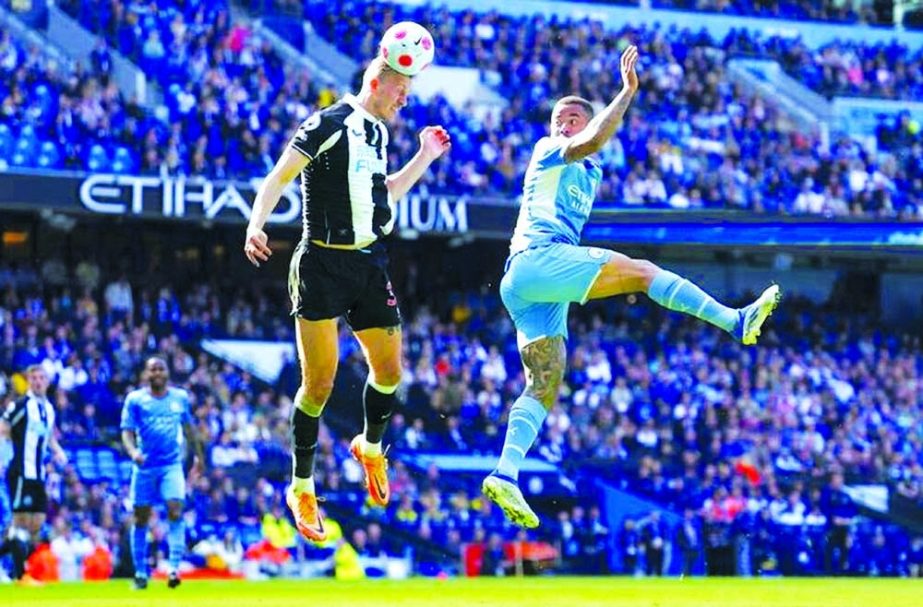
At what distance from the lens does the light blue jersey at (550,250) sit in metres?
12.4

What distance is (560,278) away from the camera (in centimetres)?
1245

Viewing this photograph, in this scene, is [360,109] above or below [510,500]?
above

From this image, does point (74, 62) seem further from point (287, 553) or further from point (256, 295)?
point (287, 553)

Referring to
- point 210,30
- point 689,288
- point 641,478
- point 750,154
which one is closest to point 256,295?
point 210,30

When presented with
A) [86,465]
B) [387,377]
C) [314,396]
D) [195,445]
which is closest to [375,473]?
[387,377]

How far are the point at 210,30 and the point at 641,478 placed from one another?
11.5 metres

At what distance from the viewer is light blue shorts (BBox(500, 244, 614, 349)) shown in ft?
40.5

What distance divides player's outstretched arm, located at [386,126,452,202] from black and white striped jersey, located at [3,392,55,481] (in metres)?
7.59

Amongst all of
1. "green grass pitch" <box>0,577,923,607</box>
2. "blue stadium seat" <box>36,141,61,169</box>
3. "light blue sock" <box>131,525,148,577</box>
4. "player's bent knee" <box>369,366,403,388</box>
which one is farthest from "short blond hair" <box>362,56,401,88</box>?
"blue stadium seat" <box>36,141,61,169</box>

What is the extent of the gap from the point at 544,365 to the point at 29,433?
26.2 ft

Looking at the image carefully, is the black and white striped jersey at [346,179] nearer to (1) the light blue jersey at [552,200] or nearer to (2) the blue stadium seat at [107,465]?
(1) the light blue jersey at [552,200]

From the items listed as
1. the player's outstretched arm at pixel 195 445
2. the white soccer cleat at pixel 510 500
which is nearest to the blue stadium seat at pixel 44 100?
the player's outstretched arm at pixel 195 445

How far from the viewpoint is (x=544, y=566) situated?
28359 millimetres

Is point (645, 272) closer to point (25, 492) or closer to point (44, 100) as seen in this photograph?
point (25, 492)
